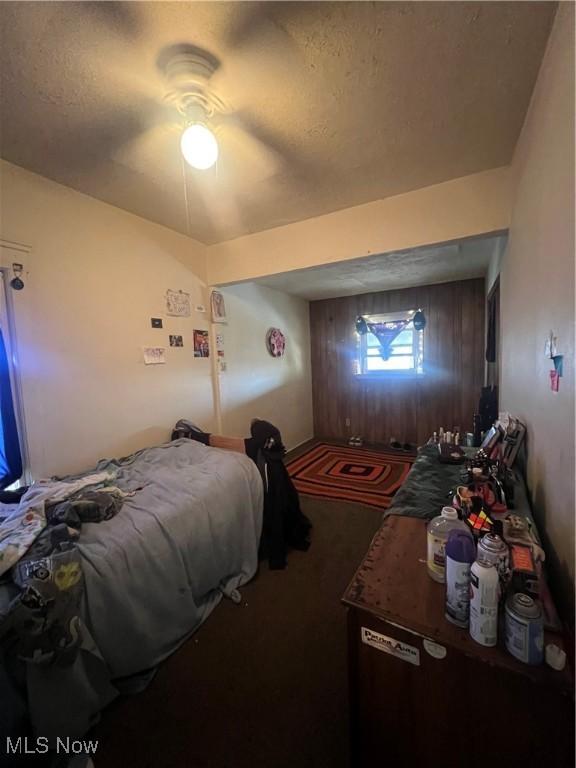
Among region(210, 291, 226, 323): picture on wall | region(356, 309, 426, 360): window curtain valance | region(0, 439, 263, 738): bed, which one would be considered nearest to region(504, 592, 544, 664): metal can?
region(0, 439, 263, 738): bed

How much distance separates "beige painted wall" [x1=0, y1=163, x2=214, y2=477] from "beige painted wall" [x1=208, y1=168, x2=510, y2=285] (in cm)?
62

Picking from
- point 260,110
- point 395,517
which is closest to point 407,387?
point 395,517

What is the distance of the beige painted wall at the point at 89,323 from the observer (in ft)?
5.74

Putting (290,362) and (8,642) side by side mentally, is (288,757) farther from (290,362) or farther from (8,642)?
(290,362)

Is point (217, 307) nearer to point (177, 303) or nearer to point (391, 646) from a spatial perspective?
point (177, 303)

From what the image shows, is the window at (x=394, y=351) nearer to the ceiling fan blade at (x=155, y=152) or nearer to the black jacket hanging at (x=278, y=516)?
the black jacket hanging at (x=278, y=516)

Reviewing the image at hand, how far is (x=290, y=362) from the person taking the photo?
443 cm

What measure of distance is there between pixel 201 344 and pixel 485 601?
2676mm

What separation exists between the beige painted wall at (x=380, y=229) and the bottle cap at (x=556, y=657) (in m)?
2.00

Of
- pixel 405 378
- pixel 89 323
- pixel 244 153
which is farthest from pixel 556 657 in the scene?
pixel 405 378

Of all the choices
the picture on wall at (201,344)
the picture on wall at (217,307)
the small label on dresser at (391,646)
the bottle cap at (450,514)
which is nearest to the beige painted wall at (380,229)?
the picture on wall at (217,307)

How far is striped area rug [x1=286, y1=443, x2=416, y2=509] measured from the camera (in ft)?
9.85

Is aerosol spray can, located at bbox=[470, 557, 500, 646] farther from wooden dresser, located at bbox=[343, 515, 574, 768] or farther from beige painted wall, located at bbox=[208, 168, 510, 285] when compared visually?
beige painted wall, located at bbox=[208, 168, 510, 285]

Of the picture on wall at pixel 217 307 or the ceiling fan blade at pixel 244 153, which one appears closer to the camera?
the ceiling fan blade at pixel 244 153
